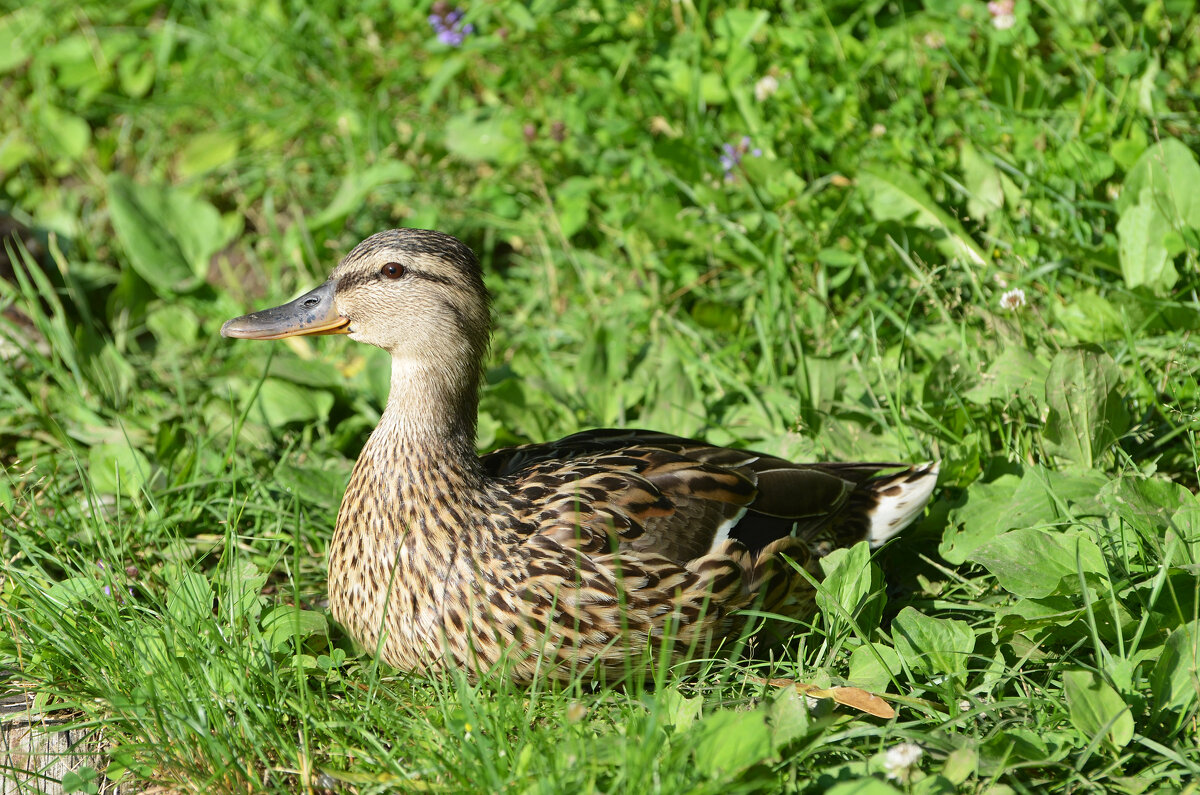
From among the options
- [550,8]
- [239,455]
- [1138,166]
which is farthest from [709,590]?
[550,8]

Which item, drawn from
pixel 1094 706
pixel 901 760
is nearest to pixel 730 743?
pixel 901 760

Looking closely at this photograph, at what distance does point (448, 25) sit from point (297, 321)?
248cm

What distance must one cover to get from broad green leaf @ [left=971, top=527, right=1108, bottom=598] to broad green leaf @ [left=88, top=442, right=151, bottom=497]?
2555 mm

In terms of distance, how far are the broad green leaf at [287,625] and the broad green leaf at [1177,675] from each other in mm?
2078

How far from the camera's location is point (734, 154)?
4.57 metres

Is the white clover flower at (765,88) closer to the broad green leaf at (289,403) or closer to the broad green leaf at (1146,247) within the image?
the broad green leaf at (1146,247)

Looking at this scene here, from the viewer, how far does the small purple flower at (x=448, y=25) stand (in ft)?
16.6

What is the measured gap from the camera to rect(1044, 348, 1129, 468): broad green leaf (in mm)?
3264

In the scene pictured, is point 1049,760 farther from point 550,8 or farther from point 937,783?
point 550,8

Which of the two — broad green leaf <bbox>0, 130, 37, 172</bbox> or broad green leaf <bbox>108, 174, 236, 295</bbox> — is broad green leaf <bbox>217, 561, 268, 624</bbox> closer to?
broad green leaf <bbox>108, 174, 236, 295</bbox>

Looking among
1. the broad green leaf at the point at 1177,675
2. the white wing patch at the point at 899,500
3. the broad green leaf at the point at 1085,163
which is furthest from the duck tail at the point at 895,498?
the broad green leaf at the point at 1085,163

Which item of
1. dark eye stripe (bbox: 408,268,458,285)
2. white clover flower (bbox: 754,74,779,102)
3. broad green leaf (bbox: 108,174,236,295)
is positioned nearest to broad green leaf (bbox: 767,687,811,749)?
dark eye stripe (bbox: 408,268,458,285)

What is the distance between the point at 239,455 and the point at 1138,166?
10.9 feet

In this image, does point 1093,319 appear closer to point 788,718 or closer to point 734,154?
point 734,154
